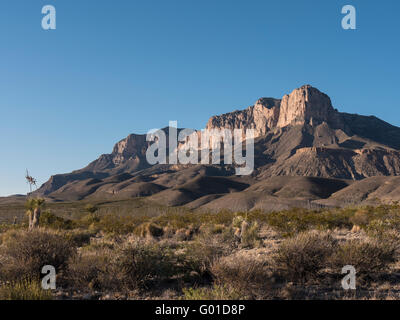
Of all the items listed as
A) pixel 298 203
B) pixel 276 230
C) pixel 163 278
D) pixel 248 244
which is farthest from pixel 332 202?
pixel 163 278

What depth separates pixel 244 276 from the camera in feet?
25.0

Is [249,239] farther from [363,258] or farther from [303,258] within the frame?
[363,258]

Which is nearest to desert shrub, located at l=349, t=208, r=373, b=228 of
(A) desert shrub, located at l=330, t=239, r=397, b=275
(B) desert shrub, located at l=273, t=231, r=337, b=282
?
(A) desert shrub, located at l=330, t=239, r=397, b=275

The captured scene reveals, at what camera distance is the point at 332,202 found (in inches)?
3164

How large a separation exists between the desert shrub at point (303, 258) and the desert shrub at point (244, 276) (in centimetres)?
145

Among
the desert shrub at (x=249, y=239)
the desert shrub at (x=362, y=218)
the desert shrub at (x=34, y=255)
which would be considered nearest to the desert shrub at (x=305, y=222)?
the desert shrub at (x=362, y=218)

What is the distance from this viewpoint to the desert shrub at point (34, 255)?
342 inches

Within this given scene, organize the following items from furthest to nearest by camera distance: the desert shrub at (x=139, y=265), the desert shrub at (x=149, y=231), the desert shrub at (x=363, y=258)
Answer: the desert shrub at (x=149, y=231)
the desert shrub at (x=363, y=258)
the desert shrub at (x=139, y=265)

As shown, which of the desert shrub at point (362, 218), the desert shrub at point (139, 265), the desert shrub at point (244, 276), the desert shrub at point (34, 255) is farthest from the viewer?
the desert shrub at point (362, 218)

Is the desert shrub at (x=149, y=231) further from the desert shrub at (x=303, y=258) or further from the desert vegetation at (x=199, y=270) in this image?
the desert shrub at (x=303, y=258)

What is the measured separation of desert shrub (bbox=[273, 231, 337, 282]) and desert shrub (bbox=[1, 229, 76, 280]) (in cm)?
640

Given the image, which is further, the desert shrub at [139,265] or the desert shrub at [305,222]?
the desert shrub at [305,222]
